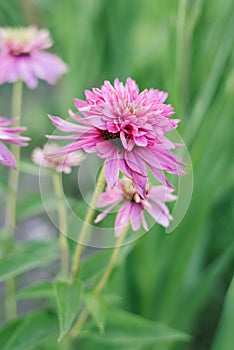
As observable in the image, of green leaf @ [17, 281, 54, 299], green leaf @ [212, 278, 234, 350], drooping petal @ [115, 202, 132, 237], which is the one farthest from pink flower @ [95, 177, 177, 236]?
green leaf @ [212, 278, 234, 350]

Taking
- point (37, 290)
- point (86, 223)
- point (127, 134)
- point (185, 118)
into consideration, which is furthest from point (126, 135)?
point (185, 118)

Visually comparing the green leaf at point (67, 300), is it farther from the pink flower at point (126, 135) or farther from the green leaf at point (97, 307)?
the pink flower at point (126, 135)

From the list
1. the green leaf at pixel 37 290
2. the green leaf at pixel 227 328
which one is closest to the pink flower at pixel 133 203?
the green leaf at pixel 37 290

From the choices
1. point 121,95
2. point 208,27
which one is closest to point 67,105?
point 208,27

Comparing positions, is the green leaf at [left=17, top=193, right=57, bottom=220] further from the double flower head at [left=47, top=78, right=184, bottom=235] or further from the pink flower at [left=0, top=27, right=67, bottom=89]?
the double flower head at [left=47, top=78, right=184, bottom=235]

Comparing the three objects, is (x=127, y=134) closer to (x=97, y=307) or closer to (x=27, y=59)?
(x=97, y=307)
